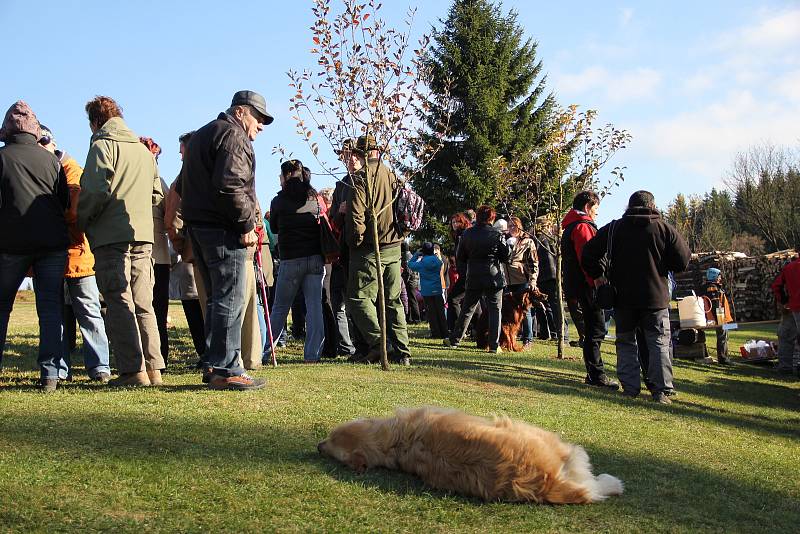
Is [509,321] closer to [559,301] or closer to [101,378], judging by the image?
[559,301]

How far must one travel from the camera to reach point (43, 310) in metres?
6.29

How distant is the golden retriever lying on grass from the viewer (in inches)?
153

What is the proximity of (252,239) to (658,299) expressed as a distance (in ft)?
14.6

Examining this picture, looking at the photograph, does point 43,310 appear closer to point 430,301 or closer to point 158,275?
point 158,275

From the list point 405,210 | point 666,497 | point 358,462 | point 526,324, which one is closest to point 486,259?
point 526,324

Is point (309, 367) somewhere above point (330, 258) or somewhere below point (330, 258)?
below

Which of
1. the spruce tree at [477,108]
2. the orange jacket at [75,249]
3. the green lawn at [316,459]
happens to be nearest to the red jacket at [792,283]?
the green lawn at [316,459]

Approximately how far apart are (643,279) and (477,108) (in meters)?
29.3

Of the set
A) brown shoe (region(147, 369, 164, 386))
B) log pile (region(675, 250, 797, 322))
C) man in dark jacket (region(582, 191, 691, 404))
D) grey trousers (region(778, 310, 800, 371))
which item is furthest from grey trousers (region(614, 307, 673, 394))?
log pile (region(675, 250, 797, 322))

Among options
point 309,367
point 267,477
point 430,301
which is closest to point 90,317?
point 309,367

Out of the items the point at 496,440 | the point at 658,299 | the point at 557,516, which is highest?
the point at 658,299

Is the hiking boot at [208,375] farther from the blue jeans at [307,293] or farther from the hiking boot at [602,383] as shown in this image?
the hiking boot at [602,383]

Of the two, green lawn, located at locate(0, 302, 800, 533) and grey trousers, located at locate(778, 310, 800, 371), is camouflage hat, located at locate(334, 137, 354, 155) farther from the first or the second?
grey trousers, located at locate(778, 310, 800, 371)

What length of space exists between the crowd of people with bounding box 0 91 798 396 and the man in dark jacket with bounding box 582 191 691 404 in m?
0.02
